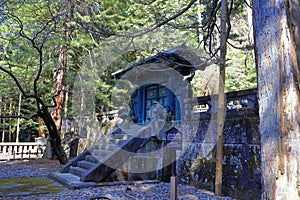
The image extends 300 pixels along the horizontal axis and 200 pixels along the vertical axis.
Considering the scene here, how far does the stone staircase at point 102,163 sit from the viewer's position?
6.22 m

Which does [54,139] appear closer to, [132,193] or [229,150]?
[132,193]

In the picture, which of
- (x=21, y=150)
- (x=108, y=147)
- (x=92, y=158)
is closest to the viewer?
(x=92, y=158)

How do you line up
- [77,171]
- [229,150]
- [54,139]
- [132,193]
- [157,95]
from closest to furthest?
[132,193], [229,150], [77,171], [157,95], [54,139]

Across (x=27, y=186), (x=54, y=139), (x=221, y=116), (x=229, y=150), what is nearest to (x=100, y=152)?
(x=27, y=186)

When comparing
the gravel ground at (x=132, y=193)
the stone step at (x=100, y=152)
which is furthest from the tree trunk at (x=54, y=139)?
the gravel ground at (x=132, y=193)

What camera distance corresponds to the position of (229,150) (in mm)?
5418

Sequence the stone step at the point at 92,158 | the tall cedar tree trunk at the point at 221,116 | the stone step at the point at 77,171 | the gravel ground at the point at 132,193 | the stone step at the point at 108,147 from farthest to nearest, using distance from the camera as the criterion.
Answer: the stone step at the point at 108,147, the stone step at the point at 92,158, the stone step at the point at 77,171, the gravel ground at the point at 132,193, the tall cedar tree trunk at the point at 221,116

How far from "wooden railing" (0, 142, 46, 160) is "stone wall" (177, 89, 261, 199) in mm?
9133

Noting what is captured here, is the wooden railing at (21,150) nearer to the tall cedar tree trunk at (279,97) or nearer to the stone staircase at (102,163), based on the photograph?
the stone staircase at (102,163)

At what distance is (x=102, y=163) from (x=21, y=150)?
8.38m

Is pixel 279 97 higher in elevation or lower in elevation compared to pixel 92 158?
higher

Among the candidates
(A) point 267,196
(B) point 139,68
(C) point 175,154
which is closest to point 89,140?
(B) point 139,68

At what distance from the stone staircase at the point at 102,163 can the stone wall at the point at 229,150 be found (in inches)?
46.3

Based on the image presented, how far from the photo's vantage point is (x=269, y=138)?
210cm
